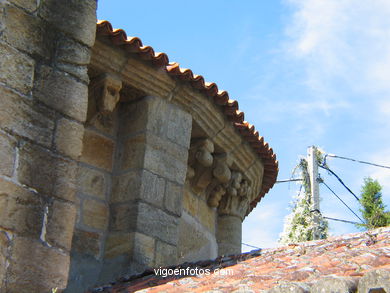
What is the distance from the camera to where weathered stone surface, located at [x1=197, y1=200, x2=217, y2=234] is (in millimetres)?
7082

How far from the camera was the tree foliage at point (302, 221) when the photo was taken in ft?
45.7

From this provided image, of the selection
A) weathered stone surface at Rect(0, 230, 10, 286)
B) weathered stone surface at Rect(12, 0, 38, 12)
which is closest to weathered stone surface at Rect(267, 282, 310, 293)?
weathered stone surface at Rect(0, 230, 10, 286)

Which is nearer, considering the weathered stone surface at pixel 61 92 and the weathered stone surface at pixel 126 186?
the weathered stone surface at pixel 61 92

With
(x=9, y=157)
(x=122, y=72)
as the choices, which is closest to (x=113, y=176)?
(x=122, y=72)

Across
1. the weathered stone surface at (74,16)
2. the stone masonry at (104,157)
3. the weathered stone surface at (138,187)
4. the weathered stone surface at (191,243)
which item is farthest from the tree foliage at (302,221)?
the weathered stone surface at (74,16)

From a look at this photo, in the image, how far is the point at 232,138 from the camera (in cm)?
694

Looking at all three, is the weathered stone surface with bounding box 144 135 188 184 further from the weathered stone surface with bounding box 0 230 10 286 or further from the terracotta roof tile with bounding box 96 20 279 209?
the weathered stone surface with bounding box 0 230 10 286

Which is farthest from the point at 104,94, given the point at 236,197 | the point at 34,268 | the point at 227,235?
the point at 227,235

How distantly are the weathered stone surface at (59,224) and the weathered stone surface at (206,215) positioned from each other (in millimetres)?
2938

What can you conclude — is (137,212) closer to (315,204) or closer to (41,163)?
(41,163)

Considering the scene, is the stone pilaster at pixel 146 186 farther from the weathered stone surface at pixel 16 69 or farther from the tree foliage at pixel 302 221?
the tree foliage at pixel 302 221

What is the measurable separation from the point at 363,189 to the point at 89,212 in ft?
35.0

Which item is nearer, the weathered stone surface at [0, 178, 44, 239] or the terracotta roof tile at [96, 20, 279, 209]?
the weathered stone surface at [0, 178, 44, 239]

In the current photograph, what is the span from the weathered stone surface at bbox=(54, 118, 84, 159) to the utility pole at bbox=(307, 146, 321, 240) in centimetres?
992
